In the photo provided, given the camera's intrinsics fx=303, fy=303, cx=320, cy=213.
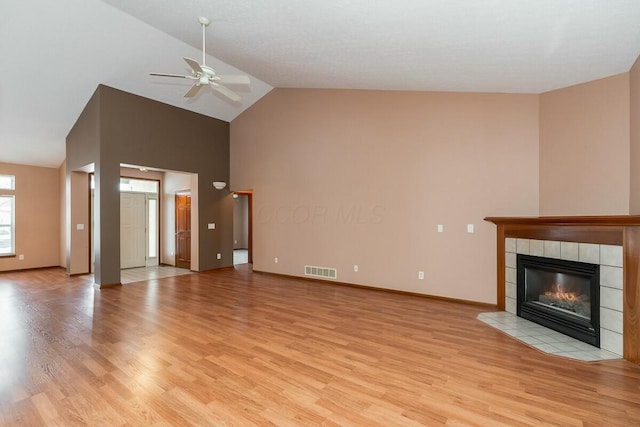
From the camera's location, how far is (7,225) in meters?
7.32

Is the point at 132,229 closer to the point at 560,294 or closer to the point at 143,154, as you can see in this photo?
the point at 143,154

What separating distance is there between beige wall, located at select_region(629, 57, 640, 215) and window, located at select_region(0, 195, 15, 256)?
11.6 meters

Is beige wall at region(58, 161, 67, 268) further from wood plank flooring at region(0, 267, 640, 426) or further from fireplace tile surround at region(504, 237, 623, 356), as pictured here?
fireplace tile surround at region(504, 237, 623, 356)

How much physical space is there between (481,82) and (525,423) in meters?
3.98

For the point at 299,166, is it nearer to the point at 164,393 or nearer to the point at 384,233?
the point at 384,233

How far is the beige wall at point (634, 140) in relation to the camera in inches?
127

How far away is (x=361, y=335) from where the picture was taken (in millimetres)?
3430

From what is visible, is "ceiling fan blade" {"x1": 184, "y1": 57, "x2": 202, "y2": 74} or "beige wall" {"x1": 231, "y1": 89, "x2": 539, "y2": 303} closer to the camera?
"ceiling fan blade" {"x1": 184, "y1": 57, "x2": 202, "y2": 74}

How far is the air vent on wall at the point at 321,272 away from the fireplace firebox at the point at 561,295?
3.14 m

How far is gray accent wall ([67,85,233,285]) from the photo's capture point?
18.8ft

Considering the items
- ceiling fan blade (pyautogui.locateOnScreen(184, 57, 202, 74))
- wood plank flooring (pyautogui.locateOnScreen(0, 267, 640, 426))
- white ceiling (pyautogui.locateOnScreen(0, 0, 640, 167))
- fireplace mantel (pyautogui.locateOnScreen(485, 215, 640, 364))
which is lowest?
wood plank flooring (pyautogui.locateOnScreen(0, 267, 640, 426))

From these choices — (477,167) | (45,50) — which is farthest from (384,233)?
(45,50)

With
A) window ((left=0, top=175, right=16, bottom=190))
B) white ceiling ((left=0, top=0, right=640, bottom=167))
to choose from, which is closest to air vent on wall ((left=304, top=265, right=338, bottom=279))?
white ceiling ((left=0, top=0, right=640, bottom=167))

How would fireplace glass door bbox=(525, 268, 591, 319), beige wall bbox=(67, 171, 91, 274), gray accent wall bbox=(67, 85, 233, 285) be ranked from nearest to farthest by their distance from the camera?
1. fireplace glass door bbox=(525, 268, 591, 319)
2. gray accent wall bbox=(67, 85, 233, 285)
3. beige wall bbox=(67, 171, 91, 274)
